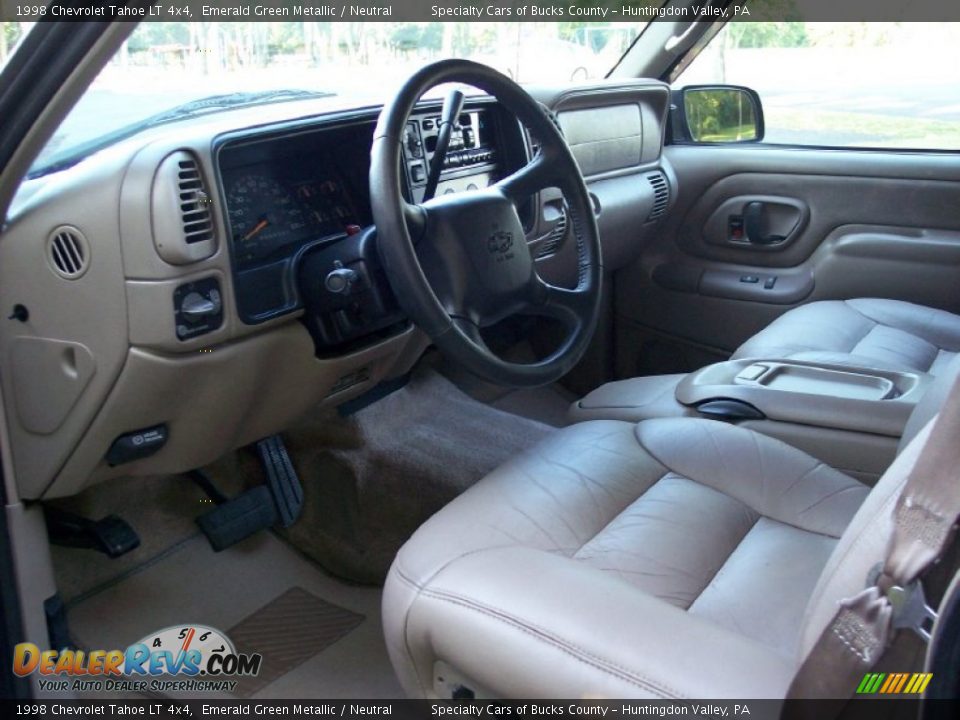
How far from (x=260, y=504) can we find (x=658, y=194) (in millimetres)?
1562

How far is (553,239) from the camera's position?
2.52 meters

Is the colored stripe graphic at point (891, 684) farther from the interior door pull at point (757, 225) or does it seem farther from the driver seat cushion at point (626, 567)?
the interior door pull at point (757, 225)

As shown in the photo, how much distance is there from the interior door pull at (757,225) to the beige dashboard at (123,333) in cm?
159

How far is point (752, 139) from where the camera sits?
314 centimetres

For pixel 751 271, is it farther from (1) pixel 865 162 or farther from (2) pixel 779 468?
(2) pixel 779 468

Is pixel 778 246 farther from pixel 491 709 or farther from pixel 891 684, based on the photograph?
pixel 891 684

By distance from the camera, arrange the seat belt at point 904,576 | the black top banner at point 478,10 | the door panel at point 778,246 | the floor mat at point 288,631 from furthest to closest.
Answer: the door panel at point 778,246
the floor mat at point 288,631
the black top banner at point 478,10
the seat belt at point 904,576

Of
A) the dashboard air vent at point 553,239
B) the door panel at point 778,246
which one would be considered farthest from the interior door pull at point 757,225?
the dashboard air vent at point 553,239

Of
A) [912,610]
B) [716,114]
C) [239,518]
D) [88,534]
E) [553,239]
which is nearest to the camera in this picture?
[912,610]

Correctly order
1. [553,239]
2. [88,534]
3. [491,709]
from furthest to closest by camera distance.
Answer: [553,239]
[88,534]
[491,709]

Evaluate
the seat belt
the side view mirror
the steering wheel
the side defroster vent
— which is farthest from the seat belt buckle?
the side view mirror

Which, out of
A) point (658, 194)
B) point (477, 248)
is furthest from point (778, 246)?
point (477, 248)

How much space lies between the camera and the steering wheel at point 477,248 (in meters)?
1.48

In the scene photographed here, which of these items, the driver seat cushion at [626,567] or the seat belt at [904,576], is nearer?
the seat belt at [904,576]
